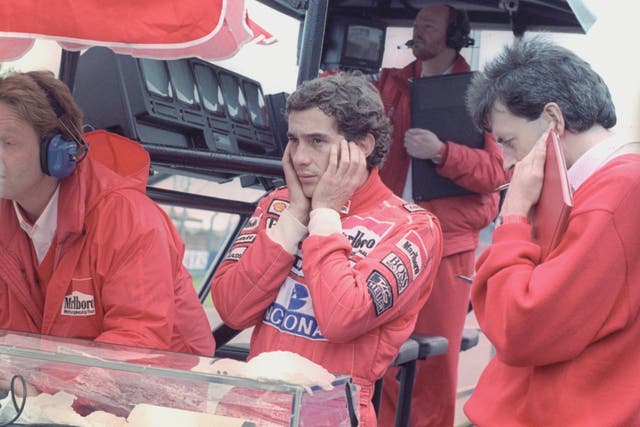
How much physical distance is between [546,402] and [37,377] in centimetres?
89

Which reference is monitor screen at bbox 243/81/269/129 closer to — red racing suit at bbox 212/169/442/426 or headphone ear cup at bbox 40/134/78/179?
red racing suit at bbox 212/169/442/426

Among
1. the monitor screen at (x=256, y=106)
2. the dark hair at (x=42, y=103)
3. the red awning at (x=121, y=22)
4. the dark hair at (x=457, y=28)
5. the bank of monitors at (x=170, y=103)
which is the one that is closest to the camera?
the red awning at (x=121, y=22)

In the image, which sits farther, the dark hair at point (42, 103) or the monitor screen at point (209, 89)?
the monitor screen at point (209, 89)

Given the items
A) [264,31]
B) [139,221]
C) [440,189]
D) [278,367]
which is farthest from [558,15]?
[278,367]

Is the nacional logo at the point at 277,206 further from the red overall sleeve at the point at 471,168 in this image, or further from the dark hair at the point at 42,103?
the red overall sleeve at the point at 471,168

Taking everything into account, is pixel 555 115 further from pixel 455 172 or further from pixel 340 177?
pixel 455 172

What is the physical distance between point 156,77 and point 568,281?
179 cm

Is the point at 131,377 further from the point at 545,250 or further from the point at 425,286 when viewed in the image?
the point at 425,286

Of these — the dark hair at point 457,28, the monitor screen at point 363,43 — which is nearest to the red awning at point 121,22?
the dark hair at point 457,28

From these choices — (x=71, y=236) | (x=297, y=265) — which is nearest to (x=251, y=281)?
(x=297, y=265)

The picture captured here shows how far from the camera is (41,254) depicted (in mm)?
2217

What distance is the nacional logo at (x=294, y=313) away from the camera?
6.97 feet

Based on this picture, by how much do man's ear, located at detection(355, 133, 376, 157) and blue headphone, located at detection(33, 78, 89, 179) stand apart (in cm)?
70

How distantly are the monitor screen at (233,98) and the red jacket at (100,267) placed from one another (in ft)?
3.19
